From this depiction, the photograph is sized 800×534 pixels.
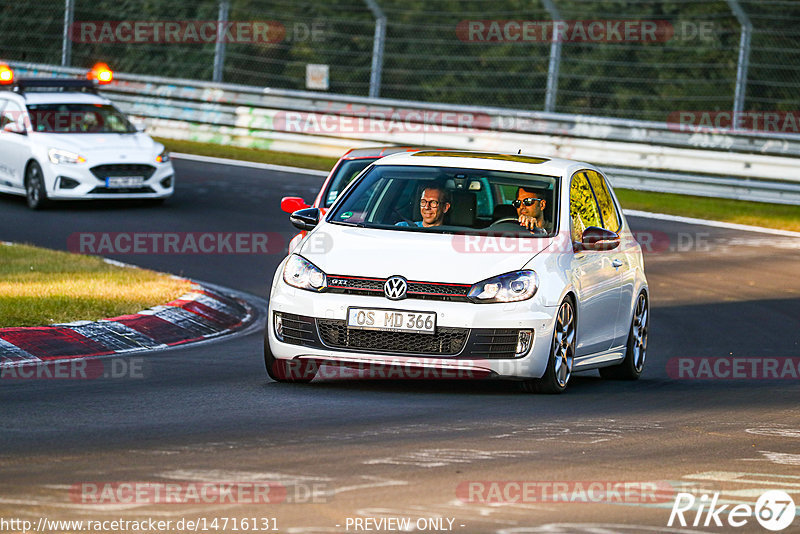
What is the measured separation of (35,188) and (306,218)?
10420 millimetres

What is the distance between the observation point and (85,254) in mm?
16172

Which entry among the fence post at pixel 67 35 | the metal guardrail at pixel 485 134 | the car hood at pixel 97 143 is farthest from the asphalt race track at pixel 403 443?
the fence post at pixel 67 35

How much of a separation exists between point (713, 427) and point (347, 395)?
83.2 inches

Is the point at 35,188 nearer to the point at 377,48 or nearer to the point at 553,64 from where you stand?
the point at 377,48

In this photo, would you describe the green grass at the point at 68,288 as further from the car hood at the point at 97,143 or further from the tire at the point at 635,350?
the car hood at the point at 97,143

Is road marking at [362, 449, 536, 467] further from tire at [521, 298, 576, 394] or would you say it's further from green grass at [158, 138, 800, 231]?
green grass at [158, 138, 800, 231]

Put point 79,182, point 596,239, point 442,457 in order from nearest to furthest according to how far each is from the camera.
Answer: point 442,457 < point 596,239 < point 79,182

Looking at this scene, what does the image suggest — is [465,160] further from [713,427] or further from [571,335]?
[713,427]

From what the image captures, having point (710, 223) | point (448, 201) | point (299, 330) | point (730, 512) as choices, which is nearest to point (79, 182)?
point (710, 223)

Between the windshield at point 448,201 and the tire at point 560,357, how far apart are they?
595 millimetres

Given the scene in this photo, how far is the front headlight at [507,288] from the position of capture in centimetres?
901

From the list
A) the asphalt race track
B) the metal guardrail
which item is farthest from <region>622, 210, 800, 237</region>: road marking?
the asphalt race track

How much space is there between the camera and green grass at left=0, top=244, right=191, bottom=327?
1153 cm

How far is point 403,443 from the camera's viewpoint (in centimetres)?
750
